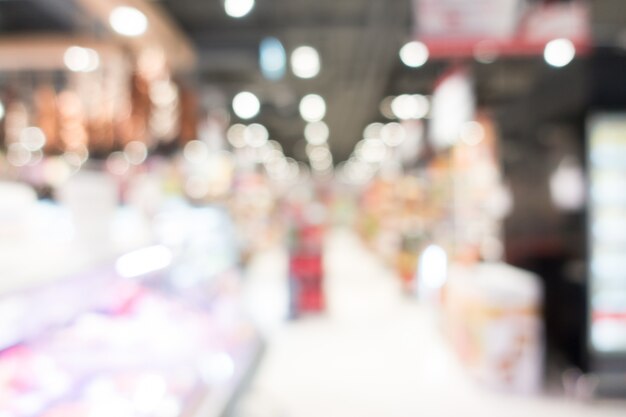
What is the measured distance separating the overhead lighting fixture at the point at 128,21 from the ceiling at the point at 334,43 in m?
0.47

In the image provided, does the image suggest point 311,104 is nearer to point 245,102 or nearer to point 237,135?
point 245,102

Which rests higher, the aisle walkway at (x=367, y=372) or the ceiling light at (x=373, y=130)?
the ceiling light at (x=373, y=130)

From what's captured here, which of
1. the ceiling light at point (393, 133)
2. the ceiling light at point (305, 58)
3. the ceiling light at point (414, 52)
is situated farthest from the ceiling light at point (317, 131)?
the ceiling light at point (414, 52)

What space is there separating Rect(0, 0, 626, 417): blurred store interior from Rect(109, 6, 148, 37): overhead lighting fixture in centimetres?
5

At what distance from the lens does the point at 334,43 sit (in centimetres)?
1373

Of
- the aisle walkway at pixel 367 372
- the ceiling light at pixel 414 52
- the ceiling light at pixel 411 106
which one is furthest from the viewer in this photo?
the ceiling light at pixel 411 106

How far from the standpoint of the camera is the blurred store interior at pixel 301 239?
8.03 feet

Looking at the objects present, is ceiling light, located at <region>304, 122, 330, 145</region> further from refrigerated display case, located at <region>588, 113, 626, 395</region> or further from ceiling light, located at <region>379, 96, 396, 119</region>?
refrigerated display case, located at <region>588, 113, 626, 395</region>

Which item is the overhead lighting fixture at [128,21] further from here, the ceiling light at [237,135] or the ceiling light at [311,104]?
the ceiling light at [237,135]

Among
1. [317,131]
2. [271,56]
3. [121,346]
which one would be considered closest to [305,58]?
[271,56]

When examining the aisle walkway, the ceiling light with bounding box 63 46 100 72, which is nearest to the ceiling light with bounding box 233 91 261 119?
the ceiling light with bounding box 63 46 100 72

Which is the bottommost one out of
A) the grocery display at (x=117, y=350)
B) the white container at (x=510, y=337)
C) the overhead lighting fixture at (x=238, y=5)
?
the white container at (x=510, y=337)

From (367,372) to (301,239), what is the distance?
3.47 m

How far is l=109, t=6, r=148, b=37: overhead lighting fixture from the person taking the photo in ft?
22.7
